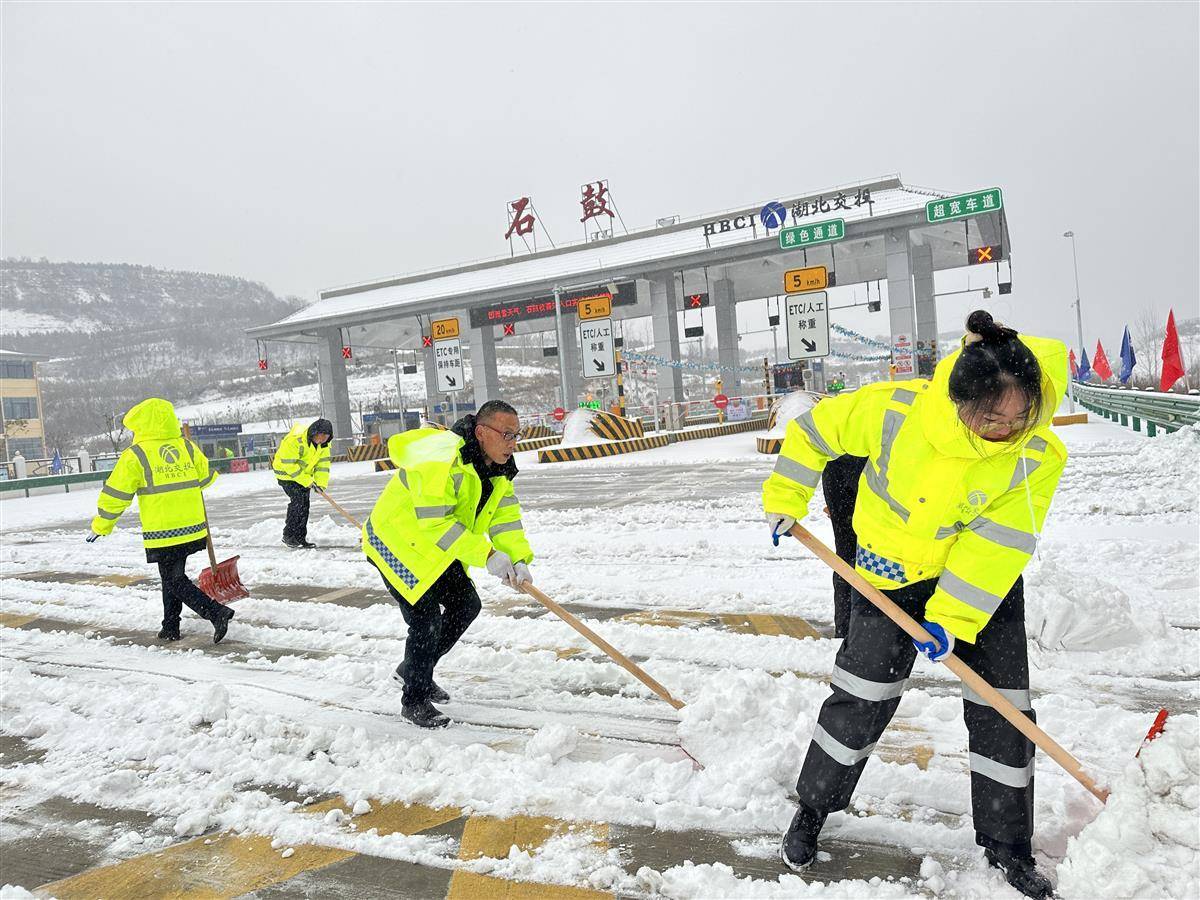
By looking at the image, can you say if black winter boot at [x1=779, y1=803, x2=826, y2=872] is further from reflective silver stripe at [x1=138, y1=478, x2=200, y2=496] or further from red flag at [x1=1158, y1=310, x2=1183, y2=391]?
red flag at [x1=1158, y1=310, x2=1183, y2=391]

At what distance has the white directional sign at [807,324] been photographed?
19.8m

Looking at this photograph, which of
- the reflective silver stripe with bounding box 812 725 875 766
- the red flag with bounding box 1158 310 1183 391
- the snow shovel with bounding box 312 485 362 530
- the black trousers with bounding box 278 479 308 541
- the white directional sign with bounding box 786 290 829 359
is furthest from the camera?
the white directional sign with bounding box 786 290 829 359

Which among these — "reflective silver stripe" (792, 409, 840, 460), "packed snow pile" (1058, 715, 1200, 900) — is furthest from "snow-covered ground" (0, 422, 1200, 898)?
"reflective silver stripe" (792, 409, 840, 460)

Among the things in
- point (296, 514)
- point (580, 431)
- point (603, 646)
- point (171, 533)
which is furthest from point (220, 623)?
point (580, 431)

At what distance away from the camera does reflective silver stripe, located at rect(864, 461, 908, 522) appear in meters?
2.33

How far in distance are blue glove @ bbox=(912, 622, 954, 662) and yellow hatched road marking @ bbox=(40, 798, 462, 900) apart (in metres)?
1.89

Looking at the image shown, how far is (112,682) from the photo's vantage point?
4.69m

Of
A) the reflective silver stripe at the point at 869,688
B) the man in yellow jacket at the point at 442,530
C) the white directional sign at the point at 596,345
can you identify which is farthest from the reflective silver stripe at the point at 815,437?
the white directional sign at the point at 596,345

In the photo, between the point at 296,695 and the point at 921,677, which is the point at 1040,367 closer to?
the point at 921,677

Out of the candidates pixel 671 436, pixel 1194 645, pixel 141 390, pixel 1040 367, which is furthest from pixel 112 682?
pixel 141 390

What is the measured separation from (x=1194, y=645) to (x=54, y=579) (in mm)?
9970

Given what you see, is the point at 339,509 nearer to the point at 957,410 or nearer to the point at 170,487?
the point at 170,487

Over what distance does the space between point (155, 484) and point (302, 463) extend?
147 inches

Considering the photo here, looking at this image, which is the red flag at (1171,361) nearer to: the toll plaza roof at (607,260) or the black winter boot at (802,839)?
the toll plaza roof at (607,260)
